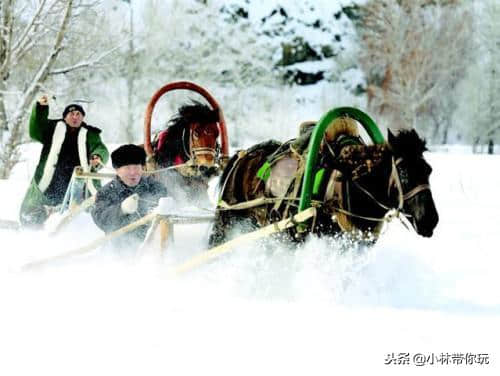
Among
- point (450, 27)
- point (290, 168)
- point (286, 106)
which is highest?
point (450, 27)

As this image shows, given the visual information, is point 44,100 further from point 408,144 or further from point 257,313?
Answer: point 408,144

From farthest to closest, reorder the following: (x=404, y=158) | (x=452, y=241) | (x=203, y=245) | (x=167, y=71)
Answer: (x=167, y=71) < (x=452, y=241) < (x=203, y=245) < (x=404, y=158)

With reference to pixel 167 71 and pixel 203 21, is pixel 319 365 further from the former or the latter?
pixel 203 21

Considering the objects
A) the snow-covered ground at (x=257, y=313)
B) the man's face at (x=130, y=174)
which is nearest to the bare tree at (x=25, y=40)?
the snow-covered ground at (x=257, y=313)

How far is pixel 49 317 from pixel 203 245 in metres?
Answer: 1.93

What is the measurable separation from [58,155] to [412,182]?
15.1 feet

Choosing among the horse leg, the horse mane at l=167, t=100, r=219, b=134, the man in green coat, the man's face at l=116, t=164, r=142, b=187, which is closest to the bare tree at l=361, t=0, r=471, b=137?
the man in green coat

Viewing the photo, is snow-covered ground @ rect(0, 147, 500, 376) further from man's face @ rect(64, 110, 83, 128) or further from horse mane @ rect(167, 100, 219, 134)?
man's face @ rect(64, 110, 83, 128)

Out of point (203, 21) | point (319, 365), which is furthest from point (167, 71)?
point (319, 365)

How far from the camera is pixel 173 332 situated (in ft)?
11.8

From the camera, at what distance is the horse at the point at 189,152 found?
6.00 m

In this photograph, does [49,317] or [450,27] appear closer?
[49,317]

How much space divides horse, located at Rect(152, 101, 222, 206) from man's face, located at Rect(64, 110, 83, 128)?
112 cm

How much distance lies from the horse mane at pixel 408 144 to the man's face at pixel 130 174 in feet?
6.87
